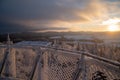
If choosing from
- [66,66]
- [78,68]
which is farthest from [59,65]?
[78,68]

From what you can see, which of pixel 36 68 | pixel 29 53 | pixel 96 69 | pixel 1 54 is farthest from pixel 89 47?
pixel 96 69

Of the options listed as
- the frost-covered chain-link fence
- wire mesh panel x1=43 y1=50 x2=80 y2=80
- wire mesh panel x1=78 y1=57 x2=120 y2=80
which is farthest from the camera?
wire mesh panel x1=43 y1=50 x2=80 y2=80

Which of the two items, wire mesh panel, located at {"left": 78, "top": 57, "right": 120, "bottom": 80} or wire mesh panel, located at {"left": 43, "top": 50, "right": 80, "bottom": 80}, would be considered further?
wire mesh panel, located at {"left": 43, "top": 50, "right": 80, "bottom": 80}

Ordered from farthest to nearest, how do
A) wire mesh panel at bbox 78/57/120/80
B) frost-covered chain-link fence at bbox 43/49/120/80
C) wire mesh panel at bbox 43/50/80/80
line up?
wire mesh panel at bbox 43/50/80/80, frost-covered chain-link fence at bbox 43/49/120/80, wire mesh panel at bbox 78/57/120/80

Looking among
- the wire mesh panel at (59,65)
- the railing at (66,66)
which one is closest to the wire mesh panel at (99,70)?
the railing at (66,66)

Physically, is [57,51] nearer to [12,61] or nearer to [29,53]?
[12,61]

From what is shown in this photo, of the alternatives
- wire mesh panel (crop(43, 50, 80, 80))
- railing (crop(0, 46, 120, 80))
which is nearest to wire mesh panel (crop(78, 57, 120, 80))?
railing (crop(0, 46, 120, 80))

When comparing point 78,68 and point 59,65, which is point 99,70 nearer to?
point 78,68

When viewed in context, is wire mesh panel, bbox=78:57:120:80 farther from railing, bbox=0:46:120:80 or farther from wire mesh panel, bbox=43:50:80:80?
wire mesh panel, bbox=43:50:80:80

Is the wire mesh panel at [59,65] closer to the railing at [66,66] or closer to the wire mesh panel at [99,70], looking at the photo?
the railing at [66,66]
